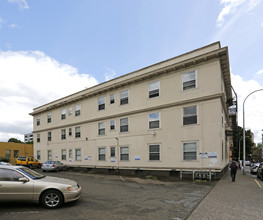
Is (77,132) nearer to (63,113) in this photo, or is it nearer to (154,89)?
(63,113)

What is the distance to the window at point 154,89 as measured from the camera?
59.0 ft

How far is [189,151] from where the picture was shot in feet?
50.9

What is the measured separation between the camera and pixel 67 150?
2536cm

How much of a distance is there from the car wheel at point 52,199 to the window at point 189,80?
12.7 m

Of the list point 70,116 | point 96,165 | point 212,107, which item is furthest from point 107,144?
point 212,107

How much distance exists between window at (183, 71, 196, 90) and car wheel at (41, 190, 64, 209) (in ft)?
41.6

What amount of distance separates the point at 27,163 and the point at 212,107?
24.4 meters

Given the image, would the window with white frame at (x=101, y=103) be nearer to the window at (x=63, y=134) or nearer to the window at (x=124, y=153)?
the window at (x=124, y=153)

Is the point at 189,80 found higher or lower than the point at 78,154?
higher

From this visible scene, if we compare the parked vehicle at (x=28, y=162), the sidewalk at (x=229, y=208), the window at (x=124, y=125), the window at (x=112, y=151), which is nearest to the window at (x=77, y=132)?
the window at (x=112, y=151)

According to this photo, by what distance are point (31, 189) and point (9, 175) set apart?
0.89 metres

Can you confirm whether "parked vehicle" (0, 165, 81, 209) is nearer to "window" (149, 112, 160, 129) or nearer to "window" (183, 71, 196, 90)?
"window" (149, 112, 160, 129)

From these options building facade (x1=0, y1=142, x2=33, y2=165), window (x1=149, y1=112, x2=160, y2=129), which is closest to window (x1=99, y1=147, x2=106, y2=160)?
window (x1=149, y1=112, x2=160, y2=129)

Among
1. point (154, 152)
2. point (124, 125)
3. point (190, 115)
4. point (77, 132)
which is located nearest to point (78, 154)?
point (77, 132)
